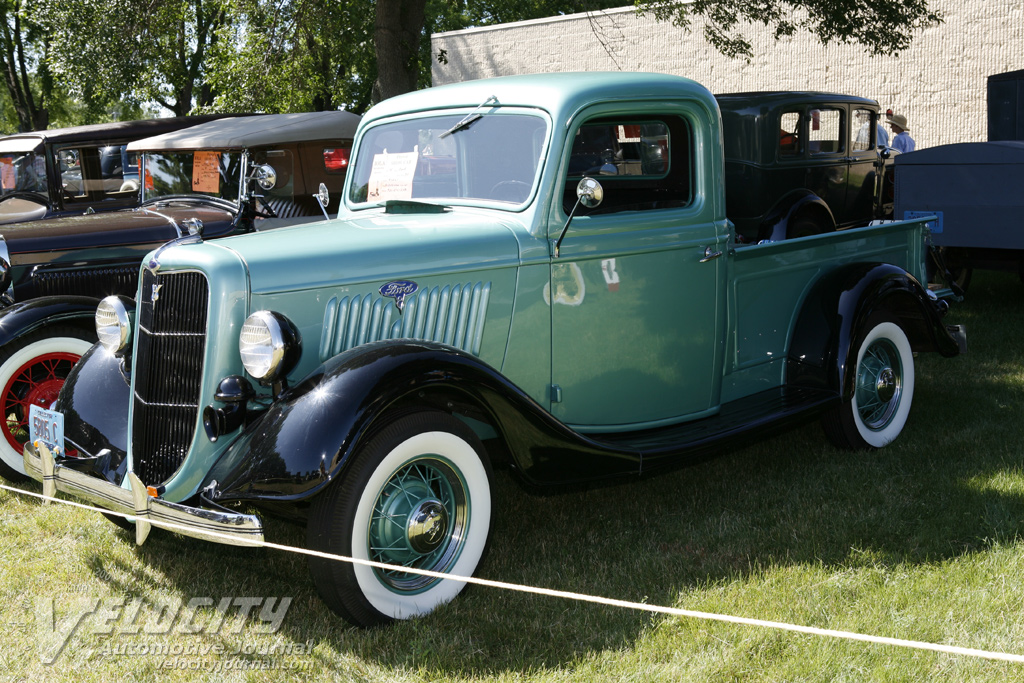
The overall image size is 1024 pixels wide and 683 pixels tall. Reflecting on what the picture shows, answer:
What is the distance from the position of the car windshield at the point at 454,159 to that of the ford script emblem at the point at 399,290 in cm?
59

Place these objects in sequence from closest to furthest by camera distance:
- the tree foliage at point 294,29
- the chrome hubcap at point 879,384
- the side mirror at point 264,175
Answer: the chrome hubcap at point 879,384 < the side mirror at point 264,175 < the tree foliage at point 294,29

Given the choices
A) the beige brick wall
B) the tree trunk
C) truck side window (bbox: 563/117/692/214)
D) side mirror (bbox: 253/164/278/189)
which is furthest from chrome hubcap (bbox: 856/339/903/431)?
the beige brick wall

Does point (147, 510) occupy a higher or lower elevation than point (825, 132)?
lower

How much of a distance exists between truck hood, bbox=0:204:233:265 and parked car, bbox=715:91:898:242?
4.88 meters

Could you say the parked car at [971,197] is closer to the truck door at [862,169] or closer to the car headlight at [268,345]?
the truck door at [862,169]

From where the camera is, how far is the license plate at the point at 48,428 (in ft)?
11.1

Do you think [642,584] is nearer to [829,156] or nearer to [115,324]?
[115,324]

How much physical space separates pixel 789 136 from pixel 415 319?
6.77m

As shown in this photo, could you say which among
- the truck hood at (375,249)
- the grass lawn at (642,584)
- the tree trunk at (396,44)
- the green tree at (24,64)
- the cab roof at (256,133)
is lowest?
the grass lawn at (642,584)

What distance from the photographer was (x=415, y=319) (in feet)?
10.8

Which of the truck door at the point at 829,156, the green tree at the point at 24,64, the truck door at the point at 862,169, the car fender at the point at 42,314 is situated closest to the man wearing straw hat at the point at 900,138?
the truck door at the point at 862,169

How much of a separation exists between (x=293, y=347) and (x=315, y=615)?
0.98m

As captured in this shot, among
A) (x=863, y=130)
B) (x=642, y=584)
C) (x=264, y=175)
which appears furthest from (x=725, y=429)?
(x=863, y=130)

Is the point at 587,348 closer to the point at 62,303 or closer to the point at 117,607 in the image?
the point at 117,607
